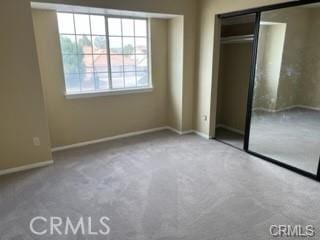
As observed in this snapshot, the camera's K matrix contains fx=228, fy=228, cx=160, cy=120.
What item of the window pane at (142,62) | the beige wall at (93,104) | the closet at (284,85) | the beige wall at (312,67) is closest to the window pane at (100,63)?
the beige wall at (93,104)

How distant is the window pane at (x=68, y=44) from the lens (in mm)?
3609

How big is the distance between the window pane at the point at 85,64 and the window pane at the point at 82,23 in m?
0.40

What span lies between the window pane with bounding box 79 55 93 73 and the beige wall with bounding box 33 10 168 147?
336 mm

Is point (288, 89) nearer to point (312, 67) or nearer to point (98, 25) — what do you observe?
point (312, 67)

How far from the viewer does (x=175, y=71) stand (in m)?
4.45

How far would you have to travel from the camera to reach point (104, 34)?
3.91 meters

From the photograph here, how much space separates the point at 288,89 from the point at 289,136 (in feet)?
2.42

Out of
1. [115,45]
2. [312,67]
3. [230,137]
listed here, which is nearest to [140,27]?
[115,45]

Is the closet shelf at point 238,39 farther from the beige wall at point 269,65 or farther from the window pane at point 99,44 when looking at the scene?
the window pane at point 99,44


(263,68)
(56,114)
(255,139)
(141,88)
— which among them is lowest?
(255,139)

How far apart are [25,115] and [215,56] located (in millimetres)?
3098

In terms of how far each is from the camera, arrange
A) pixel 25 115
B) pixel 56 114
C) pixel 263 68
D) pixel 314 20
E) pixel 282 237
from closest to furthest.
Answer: pixel 282 237, pixel 314 20, pixel 25 115, pixel 263 68, pixel 56 114

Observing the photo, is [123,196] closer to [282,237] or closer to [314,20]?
[282,237]

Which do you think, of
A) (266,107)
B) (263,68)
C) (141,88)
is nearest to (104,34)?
(141,88)
